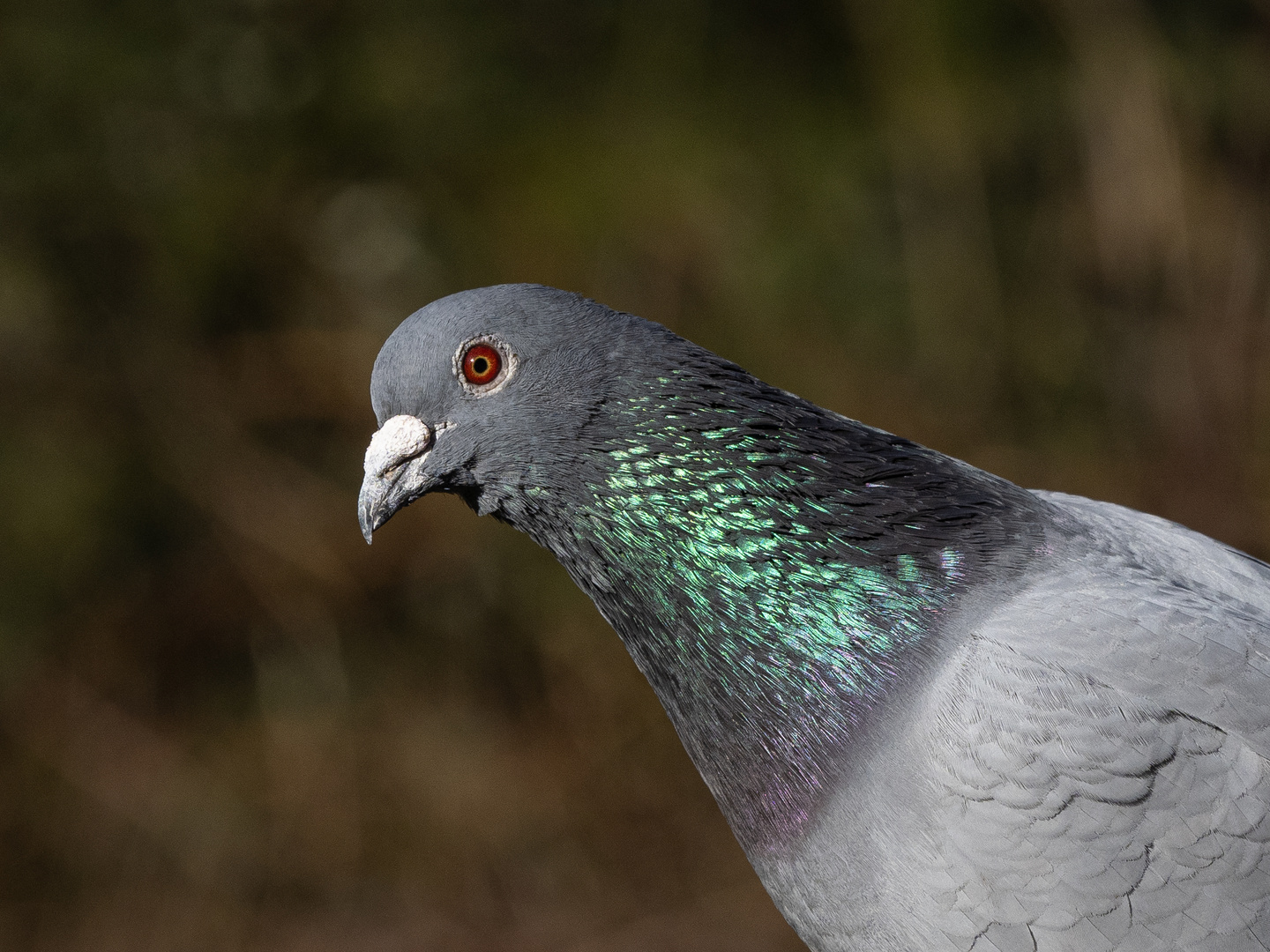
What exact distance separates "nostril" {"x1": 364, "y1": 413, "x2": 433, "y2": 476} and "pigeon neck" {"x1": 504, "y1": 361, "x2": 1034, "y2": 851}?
0.72 feet

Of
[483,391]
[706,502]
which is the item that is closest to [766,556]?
[706,502]

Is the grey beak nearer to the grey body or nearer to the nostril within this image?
the nostril

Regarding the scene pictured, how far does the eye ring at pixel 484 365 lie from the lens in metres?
1.98

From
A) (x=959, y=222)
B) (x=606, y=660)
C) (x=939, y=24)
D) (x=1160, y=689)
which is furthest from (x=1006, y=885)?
(x=939, y=24)

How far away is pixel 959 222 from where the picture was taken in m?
5.32

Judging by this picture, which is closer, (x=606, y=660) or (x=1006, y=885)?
(x=1006, y=885)

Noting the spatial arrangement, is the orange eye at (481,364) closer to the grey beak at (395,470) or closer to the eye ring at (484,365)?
the eye ring at (484,365)

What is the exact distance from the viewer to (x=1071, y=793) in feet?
5.55

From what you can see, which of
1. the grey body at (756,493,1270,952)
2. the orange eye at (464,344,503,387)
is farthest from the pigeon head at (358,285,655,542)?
the grey body at (756,493,1270,952)

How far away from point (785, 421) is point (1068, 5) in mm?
4228

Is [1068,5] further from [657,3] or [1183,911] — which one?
[1183,911]

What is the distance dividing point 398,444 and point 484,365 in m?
0.21

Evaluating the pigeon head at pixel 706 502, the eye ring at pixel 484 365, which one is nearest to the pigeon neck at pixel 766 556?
the pigeon head at pixel 706 502

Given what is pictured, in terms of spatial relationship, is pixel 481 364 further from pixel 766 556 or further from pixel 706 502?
pixel 766 556
